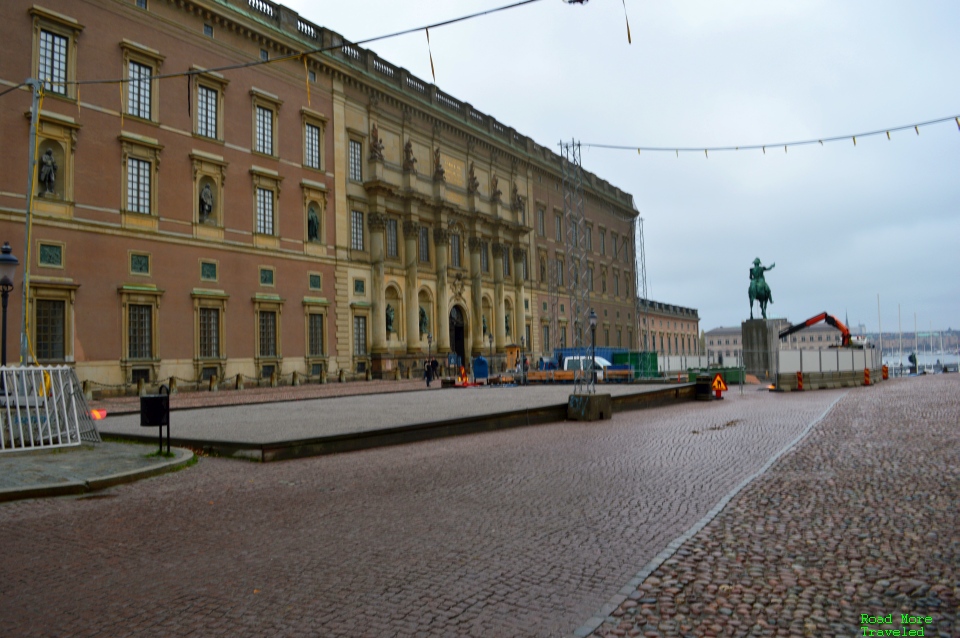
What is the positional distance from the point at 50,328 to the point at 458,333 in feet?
93.1

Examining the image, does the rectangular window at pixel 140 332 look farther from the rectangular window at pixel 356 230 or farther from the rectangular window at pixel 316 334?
the rectangular window at pixel 356 230

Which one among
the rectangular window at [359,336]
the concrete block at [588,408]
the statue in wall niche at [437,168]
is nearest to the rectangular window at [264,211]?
the rectangular window at [359,336]

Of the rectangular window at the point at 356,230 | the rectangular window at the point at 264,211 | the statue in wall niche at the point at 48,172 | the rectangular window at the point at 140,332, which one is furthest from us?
the rectangular window at the point at 356,230

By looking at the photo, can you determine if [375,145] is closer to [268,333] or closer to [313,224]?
[313,224]

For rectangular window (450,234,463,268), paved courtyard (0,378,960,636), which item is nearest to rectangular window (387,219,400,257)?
rectangular window (450,234,463,268)

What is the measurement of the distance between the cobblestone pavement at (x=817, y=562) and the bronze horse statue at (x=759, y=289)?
37007mm

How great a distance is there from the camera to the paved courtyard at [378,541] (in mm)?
4492

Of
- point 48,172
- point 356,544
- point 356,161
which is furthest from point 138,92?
point 356,544

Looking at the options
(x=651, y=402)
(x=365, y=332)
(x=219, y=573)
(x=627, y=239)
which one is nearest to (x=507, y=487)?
(x=219, y=573)

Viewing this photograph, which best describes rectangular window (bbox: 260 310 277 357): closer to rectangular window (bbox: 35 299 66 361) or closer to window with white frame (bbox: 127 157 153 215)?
window with white frame (bbox: 127 157 153 215)

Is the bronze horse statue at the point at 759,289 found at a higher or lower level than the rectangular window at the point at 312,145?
lower

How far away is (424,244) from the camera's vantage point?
155 feet

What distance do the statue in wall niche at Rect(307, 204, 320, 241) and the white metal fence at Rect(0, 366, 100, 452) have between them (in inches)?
1032

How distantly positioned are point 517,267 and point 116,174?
3290 cm
